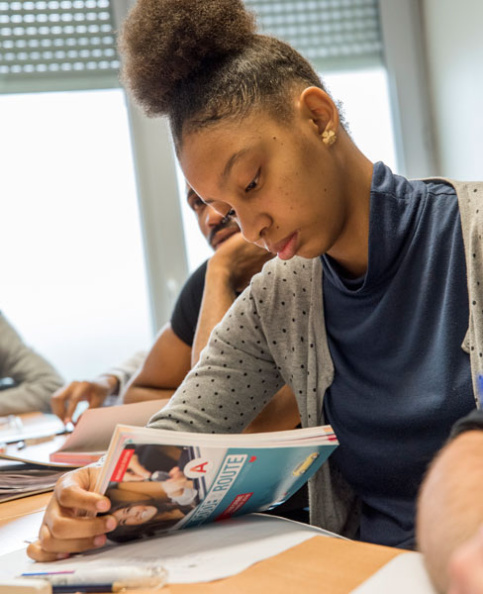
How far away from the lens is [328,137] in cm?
105

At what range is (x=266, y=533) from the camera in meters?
0.81

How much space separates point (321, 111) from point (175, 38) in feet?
0.77

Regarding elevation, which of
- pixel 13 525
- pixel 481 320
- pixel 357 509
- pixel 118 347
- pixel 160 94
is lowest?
pixel 118 347

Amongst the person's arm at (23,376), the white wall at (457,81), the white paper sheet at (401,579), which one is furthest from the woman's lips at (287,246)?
the white wall at (457,81)

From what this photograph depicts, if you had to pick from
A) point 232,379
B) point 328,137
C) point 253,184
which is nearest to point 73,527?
point 232,379

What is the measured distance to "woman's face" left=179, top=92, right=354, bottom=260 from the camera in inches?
39.4

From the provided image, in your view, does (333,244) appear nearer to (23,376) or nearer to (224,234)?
(224,234)

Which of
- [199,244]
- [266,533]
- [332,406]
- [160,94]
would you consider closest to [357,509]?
[332,406]

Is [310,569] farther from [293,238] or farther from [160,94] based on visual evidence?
[160,94]

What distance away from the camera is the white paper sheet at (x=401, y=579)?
1.94 ft

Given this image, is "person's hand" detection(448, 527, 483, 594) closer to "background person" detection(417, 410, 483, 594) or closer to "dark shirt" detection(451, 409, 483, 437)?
"background person" detection(417, 410, 483, 594)

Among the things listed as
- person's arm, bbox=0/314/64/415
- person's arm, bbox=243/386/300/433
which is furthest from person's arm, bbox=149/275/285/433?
person's arm, bbox=0/314/64/415

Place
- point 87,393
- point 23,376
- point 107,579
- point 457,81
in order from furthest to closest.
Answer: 1. point 457,81
2. point 23,376
3. point 87,393
4. point 107,579

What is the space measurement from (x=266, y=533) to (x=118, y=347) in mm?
2383
